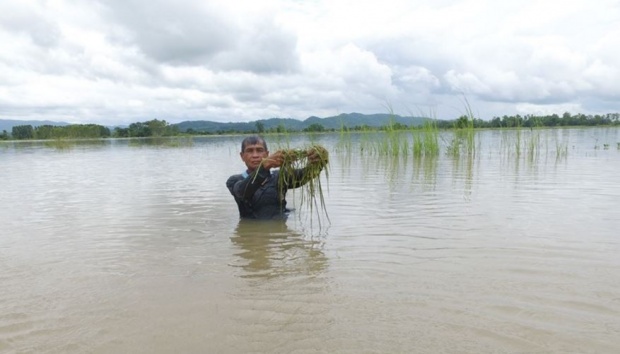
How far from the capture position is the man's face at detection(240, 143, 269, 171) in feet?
17.4

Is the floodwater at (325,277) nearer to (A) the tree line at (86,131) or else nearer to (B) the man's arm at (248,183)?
(B) the man's arm at (248,183)

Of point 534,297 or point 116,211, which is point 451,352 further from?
point 116,211

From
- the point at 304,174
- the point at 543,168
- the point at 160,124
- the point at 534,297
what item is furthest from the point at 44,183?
the point at 160,124

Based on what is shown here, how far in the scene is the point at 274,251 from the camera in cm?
454

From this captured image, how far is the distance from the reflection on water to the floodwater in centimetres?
3

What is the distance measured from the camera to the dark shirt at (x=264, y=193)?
5.29m

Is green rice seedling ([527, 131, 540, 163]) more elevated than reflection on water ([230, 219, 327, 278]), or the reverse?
green rice seedling ([527, 131, 540, 163])

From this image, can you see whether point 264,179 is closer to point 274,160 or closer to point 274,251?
point 274,160

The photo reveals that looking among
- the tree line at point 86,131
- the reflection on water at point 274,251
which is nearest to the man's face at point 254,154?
the reflection on water at point 274,251

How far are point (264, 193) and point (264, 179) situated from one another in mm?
880

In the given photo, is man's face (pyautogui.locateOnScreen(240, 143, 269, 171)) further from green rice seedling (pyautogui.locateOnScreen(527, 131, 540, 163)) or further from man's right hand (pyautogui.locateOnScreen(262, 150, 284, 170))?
green rice seedling (pyautogui.locateOnScreen(527, 131, 540, 163))

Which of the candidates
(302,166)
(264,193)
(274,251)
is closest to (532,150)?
(264,193)

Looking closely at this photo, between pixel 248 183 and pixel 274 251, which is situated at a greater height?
pixel 248 183

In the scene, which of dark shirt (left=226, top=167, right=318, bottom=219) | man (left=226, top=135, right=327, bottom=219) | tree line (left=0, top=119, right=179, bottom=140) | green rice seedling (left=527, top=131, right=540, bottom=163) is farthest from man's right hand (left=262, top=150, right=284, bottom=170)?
tree line (left=0, top=119, right=179, bottom=140)
